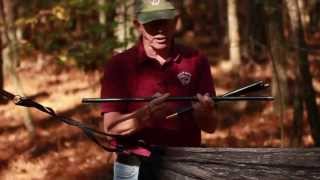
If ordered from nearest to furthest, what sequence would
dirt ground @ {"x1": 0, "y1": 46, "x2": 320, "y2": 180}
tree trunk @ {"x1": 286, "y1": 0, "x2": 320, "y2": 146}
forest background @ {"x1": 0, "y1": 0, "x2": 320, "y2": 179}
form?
tree trunk @ {"x1": 286, "y1": 0, "x2": 320, "y2": 146} → forest background @ {"x1": 0, "y1": 0, "x2": 320, "y2": 179} → dirt ground @ {"x1": 0, "y1": 46, "x2": 320, "y2": 180}

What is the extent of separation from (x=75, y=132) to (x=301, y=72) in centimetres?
587

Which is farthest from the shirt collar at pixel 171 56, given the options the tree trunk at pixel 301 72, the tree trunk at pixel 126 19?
the tree trunk at pixel 301 72

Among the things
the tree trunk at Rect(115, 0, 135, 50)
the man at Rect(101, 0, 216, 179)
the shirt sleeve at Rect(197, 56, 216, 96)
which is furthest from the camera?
the tree trunk at Rect(115, 0, 135, 50)

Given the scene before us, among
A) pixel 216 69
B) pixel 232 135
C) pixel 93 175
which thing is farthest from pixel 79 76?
pixel 93 175

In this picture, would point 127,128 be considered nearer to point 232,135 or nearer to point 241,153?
point 241,153

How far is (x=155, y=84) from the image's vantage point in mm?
3605

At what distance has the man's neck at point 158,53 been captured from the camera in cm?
363

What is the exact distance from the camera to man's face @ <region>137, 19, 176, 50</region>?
358cm

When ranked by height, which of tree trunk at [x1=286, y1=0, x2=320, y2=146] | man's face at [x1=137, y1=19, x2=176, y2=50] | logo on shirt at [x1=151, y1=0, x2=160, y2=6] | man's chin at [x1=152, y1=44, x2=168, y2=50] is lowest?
tree trunk at [x1=286, y1=0, x2=320, y2=146]

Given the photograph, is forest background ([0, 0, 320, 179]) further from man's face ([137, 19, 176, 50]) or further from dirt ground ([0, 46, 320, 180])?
man's face ([137, 19, 176, 50])

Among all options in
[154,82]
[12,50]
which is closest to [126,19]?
[12,50]

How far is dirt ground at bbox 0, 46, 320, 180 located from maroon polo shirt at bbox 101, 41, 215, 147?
669 centimetres

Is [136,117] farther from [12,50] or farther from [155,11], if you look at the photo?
[12,50]

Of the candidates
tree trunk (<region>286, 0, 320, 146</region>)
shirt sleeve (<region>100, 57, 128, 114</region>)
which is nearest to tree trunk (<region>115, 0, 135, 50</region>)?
tree trunk (<region>286, 0, 320, 146</region>)
